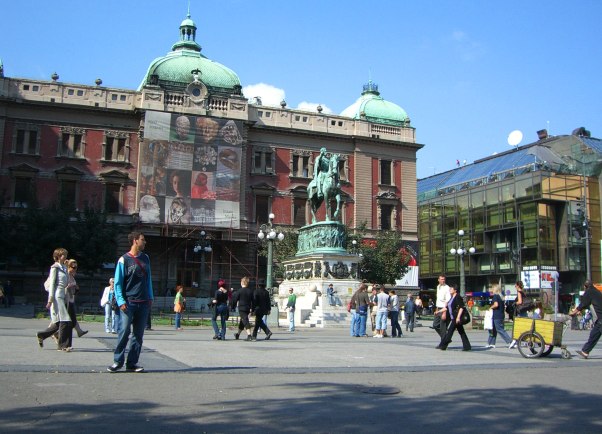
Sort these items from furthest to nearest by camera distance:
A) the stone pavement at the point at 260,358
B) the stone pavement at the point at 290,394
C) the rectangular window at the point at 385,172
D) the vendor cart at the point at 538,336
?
the rectangular window at the point at 385,172, the vendor cart at the point at 538,336, the stone pavement at the point at 260,358, the stone pavement at the point at 290,394

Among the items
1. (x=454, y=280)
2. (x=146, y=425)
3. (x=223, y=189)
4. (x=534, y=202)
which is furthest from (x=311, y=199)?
(x=454, y=280)

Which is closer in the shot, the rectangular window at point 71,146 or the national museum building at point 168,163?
the national museum building at point 168,163

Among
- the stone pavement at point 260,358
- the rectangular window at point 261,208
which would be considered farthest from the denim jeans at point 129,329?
the rectangular window at point 261,208

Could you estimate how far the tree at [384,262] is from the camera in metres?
48.8

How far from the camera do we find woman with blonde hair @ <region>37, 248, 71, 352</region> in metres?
12.1

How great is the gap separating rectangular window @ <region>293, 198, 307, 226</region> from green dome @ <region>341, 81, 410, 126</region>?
10183 millimetres

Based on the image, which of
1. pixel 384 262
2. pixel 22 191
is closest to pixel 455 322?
pixel 384 262

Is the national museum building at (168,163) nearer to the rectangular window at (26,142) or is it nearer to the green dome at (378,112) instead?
the rectangular window at (26,142)

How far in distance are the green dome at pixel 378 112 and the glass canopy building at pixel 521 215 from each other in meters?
11.7

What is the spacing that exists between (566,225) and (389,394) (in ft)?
187

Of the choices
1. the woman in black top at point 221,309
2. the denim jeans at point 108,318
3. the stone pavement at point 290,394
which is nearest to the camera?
the stone pavement at point 290,394

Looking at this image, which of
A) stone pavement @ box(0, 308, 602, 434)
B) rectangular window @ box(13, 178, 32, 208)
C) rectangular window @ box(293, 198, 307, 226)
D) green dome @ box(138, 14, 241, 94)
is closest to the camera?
stone pavement @ box(0, 308, 602, 434)

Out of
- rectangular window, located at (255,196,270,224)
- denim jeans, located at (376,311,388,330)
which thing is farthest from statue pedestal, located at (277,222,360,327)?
rectangular window, located at (255,196,270,224)

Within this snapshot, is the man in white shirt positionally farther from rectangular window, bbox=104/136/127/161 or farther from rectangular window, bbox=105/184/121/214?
rectangular window, bbox=104/136/127/161
